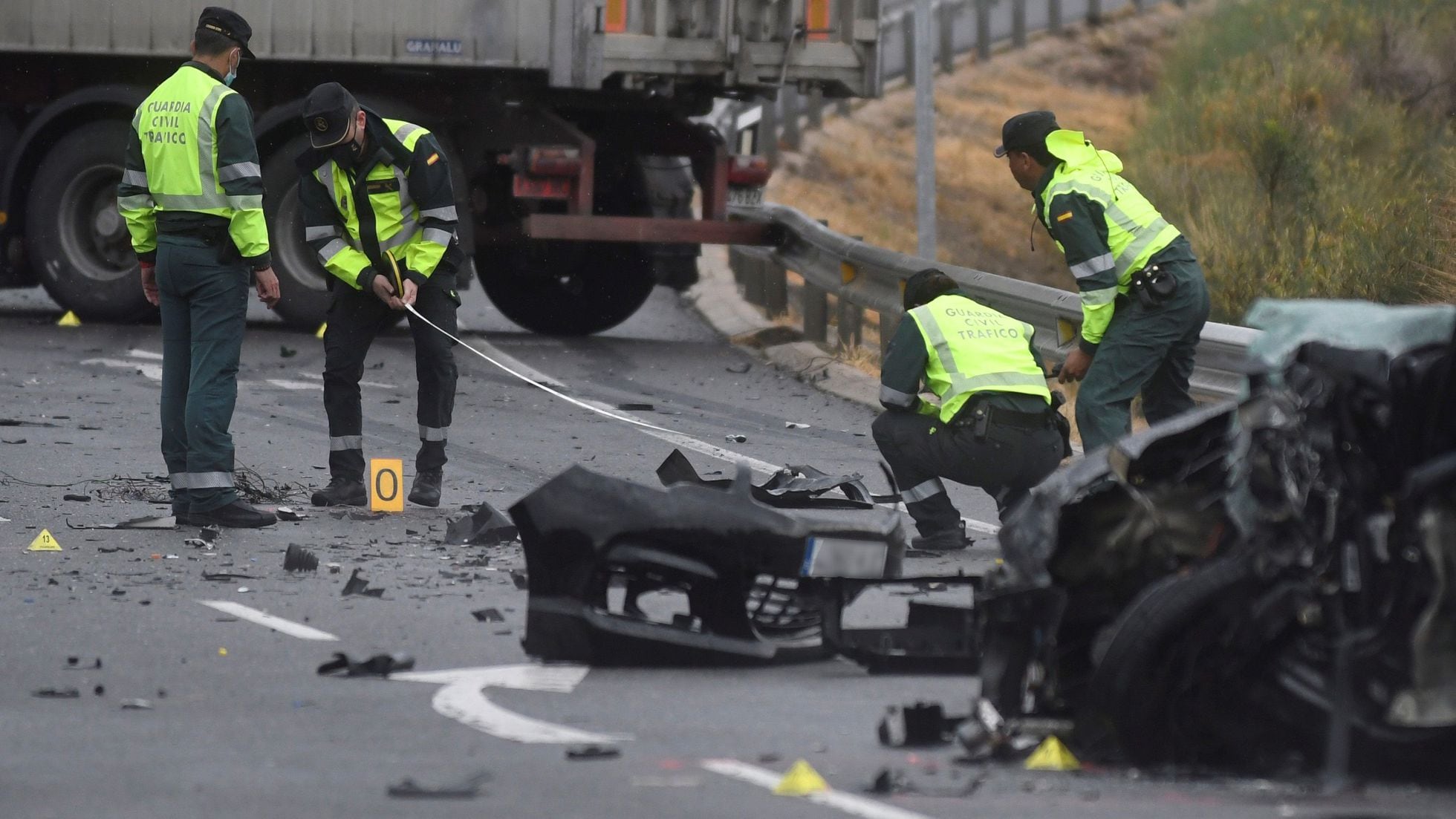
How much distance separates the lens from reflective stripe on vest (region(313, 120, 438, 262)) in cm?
921

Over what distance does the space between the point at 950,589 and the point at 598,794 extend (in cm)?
279

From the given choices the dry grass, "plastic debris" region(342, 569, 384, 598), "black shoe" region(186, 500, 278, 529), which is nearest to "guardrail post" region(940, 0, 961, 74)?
the dry grass

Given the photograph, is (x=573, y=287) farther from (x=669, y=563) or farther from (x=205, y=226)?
(x=669, y=563)

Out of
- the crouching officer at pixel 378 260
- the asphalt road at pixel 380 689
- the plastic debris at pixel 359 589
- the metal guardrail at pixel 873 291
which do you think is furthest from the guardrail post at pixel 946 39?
the plastic debris at pixel 359 589

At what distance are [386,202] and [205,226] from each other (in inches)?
35.6

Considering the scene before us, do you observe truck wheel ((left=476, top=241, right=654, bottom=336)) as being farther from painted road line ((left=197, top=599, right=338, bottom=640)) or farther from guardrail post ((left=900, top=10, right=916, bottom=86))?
guardrail post ((left=900, top=10, right=916, bottom=86))

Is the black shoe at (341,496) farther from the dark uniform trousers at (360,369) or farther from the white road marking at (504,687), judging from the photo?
the white road marking at (504,687)

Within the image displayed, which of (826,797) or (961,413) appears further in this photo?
(961,413)

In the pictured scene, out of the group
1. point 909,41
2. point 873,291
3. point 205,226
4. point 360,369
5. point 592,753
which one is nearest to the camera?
point 592,753

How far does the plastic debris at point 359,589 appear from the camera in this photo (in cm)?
730

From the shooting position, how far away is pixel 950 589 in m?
7.30

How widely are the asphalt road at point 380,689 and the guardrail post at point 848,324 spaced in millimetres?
3064

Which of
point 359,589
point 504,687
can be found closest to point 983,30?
point 359,589

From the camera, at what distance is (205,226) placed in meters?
8.60
